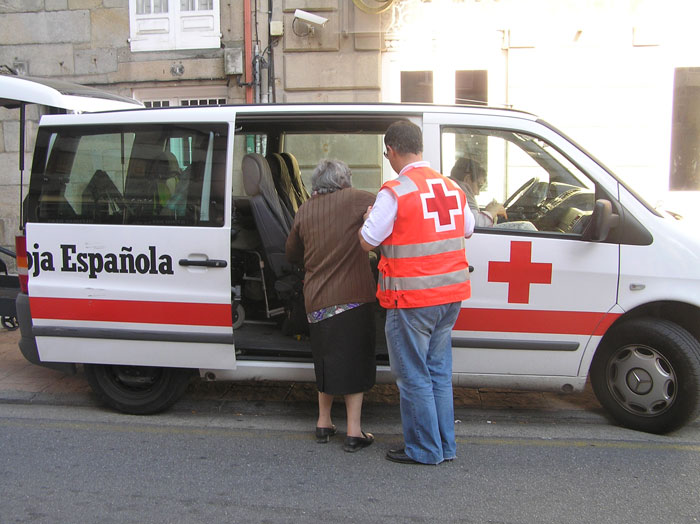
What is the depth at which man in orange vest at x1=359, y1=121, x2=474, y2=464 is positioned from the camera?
3482mm

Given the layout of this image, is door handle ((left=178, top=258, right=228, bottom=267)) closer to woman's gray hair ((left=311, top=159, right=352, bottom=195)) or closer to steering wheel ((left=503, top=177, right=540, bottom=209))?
woman's gray hair ((left=311, top=159, right=352, bottom=195))

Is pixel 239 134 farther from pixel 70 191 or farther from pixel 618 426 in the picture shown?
pixel 618 426

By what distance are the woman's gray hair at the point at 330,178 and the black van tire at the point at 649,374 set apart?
76.4 inches

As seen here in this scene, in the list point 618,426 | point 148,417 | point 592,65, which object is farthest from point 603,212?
point 592,65

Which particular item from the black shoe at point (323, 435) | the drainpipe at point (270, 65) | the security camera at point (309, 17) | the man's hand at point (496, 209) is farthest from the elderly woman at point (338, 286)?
the drainpipe at point (270, 65)

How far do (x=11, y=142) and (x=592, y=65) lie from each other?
29.7 feet

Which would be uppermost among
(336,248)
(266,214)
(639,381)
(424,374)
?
(266,214)

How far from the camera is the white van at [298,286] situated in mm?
3992

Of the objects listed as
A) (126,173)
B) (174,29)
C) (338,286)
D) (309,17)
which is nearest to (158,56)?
(174,29)

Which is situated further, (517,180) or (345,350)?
(517,180)

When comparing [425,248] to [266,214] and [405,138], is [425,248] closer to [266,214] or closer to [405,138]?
[405,138]

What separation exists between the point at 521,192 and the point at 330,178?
130 cm

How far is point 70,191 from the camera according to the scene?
4.33 m

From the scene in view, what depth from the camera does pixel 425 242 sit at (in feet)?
11.4
